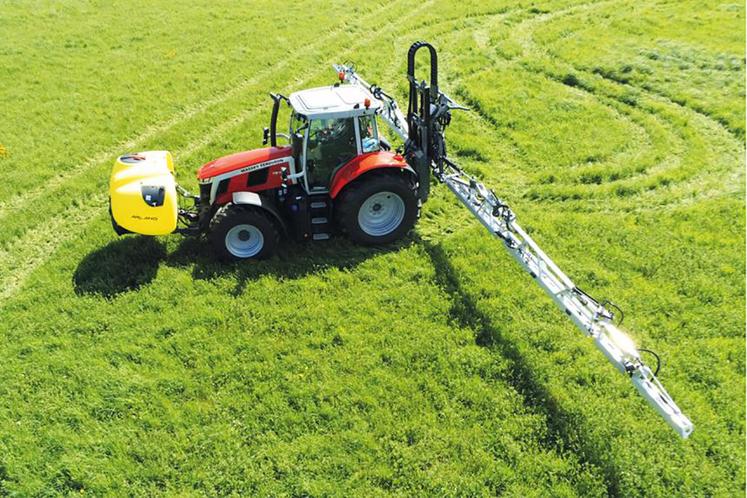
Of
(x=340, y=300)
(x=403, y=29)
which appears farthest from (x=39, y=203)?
(x=403, y=29)

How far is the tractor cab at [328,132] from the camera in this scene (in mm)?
7977

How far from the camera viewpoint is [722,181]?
33.8 ft

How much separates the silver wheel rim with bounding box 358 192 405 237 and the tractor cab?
27.5 inches

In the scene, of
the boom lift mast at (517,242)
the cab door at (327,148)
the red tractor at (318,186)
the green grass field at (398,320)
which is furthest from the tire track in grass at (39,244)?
the boom lift mast at (517,242)

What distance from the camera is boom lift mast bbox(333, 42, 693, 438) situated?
5.45 meters

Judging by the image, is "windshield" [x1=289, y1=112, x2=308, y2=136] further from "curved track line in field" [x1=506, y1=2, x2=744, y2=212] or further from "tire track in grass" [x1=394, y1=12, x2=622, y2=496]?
"curved track line in field" [x1=506, y1=2, x2=744, y2=212]

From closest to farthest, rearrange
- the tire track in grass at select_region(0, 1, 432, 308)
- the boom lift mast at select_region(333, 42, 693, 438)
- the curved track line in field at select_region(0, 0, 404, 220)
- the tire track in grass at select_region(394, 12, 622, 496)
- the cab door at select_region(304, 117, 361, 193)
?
the boom lift mast at select_region(333, 42, 693, 438)
the tire track in grass at select_region(394, 12, 622, 496)
the cab door at select_region(304, 117, 361, 193)
the tire track in grass at select_region(0, 1, 432, 308)
the curved track line in field at select_region(0, 0, 404, 220)

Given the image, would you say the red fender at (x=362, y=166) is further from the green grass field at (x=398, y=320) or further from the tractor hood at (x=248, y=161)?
the green grass field at (x=398, y=320)

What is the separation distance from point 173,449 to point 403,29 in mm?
16027

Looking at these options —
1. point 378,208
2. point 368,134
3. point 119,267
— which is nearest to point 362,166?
point 368,134

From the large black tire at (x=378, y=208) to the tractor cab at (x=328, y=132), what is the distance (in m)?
0.50

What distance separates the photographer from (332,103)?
8102mm

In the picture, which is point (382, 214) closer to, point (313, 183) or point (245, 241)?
point (313, 183)

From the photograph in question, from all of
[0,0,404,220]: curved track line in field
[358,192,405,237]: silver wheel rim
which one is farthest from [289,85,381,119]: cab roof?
[0,0,404,220]: curved track line in field
